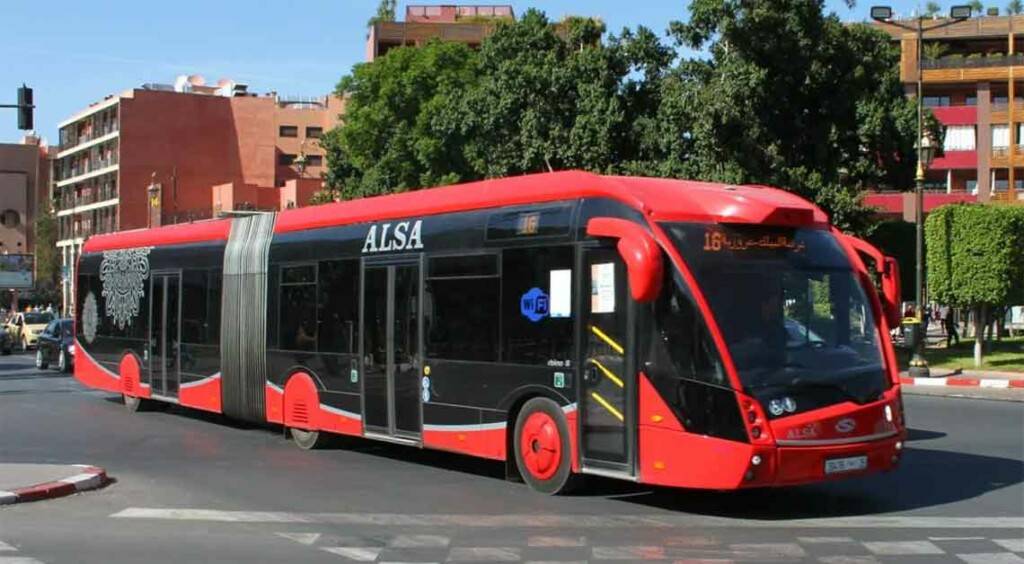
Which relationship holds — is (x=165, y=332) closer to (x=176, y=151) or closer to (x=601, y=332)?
(x=601, y=332)

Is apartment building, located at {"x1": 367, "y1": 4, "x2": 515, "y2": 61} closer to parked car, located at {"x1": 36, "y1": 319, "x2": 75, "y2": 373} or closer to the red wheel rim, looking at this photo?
parked car, located at {"x1": 36, "y1": 319, "x2": 75, "y2": 373}

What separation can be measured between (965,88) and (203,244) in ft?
217

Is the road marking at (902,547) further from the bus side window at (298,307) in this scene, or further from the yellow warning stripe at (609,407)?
the bus side window at (298,307)

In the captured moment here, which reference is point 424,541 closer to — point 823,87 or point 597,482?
point 597,482

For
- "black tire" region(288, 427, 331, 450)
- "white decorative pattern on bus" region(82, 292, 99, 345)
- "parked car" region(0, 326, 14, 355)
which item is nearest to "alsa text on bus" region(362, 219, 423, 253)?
"black tire" region(288, 427, 331, 450)

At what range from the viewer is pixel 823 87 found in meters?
31.8

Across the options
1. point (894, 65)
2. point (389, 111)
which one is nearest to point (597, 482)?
point (894, 65)

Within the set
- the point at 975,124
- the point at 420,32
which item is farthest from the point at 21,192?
the point at 975,124

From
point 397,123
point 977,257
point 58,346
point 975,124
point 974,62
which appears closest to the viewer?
point 977,257

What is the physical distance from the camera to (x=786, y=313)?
903cm

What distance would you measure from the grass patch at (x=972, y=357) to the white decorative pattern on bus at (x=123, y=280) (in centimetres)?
2178

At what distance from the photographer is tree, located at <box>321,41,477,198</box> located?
1823 inches

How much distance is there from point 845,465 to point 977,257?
23.6m

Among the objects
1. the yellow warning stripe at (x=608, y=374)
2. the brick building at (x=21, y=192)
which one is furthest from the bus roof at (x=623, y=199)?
the brick building at (x=21, y=192)
